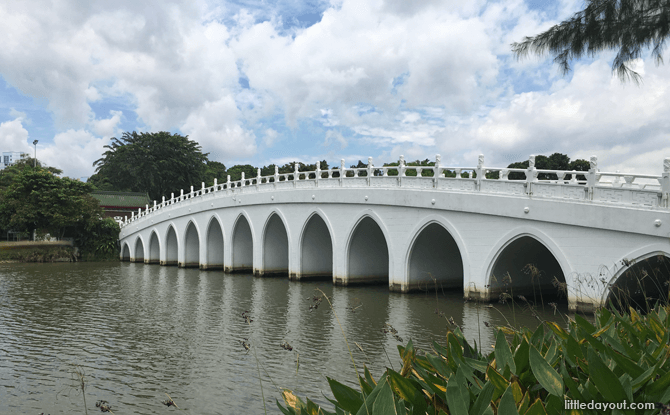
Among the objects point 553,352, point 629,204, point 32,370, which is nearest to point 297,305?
point 32,370

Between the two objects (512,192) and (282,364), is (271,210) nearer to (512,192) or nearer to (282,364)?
(512,192)

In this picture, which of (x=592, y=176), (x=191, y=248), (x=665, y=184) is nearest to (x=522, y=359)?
(x=665, y=184)

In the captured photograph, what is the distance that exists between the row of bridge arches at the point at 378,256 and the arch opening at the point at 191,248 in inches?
42.4

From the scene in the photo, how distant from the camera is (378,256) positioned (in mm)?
21031

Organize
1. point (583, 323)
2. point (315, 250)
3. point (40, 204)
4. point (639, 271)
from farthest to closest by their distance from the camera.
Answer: point (40, 204) < point (315, 250) < point (639, 271) < point (583, 323)

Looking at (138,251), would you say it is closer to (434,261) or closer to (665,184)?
(434,261)

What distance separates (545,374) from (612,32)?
7629mm

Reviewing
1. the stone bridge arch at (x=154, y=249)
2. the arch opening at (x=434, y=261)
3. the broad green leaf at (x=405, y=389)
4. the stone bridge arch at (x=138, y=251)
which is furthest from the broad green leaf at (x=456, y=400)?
the stone bridge arch at (x=138, y=251)

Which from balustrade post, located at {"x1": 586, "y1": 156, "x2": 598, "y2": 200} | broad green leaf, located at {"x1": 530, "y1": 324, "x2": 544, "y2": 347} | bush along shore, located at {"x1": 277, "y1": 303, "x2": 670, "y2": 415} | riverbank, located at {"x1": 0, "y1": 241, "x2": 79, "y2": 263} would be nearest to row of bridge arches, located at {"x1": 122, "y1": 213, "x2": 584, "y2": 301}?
balustrade post, located at {"x1": 586, "y1": 156, "x2": 598, "y2": 200}

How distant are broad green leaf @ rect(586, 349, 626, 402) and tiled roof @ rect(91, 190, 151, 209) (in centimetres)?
5286

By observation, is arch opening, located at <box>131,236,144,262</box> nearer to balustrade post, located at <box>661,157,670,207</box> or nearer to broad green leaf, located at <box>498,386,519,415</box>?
balustrade post, located at <box>661,157,670,207</box>

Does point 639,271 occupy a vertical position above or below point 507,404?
below

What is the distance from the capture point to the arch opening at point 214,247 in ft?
98.5

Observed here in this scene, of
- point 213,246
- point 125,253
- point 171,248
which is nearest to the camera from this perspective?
point 213,246
